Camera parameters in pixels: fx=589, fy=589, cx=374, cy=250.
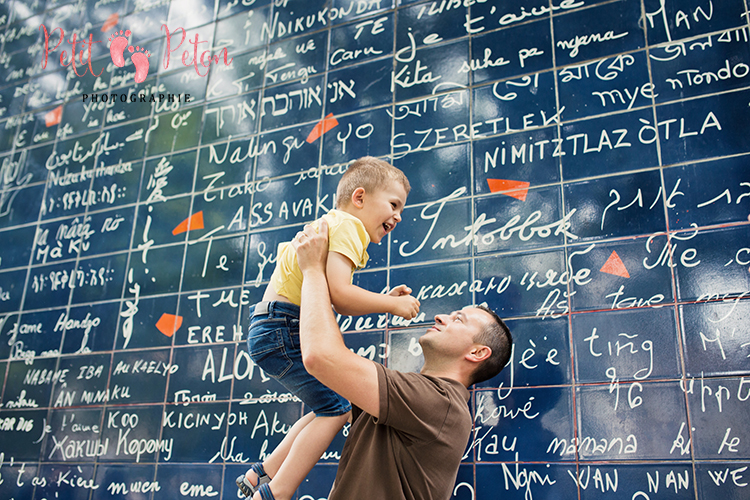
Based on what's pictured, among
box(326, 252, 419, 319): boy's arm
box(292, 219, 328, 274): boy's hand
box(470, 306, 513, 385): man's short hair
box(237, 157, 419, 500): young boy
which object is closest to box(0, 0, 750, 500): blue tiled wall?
box(470, 306, 513, 385): man's short hair

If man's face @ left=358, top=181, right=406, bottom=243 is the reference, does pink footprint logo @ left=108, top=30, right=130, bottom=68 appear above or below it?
above

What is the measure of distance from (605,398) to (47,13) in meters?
4.74

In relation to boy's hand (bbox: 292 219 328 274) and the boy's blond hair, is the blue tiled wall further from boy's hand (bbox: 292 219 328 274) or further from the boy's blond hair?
boy's hand (bbox: 292 219 328 274)

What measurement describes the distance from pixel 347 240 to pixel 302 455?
0.69m

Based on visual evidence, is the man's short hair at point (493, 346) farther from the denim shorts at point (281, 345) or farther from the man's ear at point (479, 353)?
the denim shorts at point (281, 345)

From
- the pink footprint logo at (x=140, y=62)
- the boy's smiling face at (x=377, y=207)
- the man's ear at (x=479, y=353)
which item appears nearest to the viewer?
the man's ear at (x=479, y=353)

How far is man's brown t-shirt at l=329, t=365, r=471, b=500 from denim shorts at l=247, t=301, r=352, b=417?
0.30 metres

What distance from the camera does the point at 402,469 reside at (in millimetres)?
1606

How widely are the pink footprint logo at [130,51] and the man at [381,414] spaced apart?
279 centimetres

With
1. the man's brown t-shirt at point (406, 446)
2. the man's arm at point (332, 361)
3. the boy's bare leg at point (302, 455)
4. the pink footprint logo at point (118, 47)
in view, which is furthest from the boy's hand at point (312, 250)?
the pink footprint logo at point (118, 47)

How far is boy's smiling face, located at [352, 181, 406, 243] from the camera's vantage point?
6.46 ft

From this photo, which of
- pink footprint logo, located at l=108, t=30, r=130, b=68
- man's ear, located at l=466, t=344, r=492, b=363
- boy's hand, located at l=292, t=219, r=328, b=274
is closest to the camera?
boy's hand, located at l=292, t=219, r=328, b=274

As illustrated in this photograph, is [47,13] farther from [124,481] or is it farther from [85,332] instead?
[124,481]

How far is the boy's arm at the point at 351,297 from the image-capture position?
1.73 m
